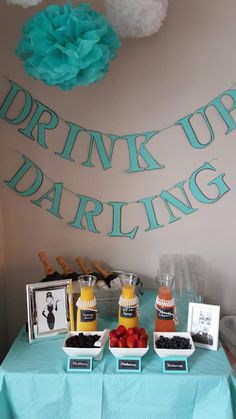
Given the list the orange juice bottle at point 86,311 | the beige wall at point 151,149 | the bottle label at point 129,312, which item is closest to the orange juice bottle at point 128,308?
the bottle label at point 129,312

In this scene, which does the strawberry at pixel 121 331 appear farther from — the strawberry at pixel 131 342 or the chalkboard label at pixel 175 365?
the chalkboard label at pixel 175 365

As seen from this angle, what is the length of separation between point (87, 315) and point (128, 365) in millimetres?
227

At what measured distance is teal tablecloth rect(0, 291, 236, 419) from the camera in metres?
1.19

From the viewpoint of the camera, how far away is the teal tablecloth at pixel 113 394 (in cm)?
119

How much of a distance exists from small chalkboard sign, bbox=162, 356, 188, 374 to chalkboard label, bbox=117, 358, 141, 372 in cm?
8

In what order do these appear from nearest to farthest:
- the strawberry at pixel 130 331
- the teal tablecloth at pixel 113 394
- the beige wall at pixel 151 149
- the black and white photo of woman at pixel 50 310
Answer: the teal tablecloth at pixel 113 394, the strawberry at pixel 130 331, the black and white photo of woman at pixel 50 310, the beige wall at pixel 151 149

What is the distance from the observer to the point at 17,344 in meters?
1.38

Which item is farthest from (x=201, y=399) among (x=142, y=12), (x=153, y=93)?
(x=142, y=12)

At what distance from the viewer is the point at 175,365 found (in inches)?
47.9

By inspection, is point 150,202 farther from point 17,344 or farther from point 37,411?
point 37,411

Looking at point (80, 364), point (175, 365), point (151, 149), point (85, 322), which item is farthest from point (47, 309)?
point (151, 149)

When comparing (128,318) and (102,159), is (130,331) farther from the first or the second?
(102,159)

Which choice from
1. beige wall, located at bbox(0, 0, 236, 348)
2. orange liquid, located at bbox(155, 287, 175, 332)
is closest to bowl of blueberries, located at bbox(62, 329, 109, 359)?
orange liquid, located at bbox(155, 287, 175, 332)

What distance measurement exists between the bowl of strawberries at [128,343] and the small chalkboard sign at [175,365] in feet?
0.24
